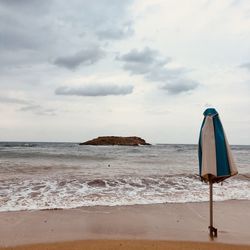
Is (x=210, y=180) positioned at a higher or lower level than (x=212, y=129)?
lower

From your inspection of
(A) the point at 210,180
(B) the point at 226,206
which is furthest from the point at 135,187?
(A) the point at 210,180

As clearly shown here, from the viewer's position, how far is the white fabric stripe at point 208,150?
552 cm

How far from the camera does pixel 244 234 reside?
20.9ft

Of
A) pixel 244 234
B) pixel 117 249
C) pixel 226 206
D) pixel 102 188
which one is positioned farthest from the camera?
pixel 102 188

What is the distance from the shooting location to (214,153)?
5.55m

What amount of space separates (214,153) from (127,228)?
255 cm

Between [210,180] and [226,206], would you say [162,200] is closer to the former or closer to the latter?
[226,206]

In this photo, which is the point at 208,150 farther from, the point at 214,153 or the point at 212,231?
the point at 212,231

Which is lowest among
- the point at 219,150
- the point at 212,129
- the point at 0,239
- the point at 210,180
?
the point at 0,239

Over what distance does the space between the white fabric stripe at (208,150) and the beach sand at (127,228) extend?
136 cm

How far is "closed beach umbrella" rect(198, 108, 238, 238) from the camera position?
553 cm

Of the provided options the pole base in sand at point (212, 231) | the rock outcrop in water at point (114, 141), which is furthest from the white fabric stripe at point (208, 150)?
the rock outcrop in water at point (114, 141)

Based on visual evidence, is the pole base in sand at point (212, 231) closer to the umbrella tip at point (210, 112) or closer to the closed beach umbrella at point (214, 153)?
the closed beach umbrella at point (214, 153)

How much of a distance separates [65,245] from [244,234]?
3577 mm
